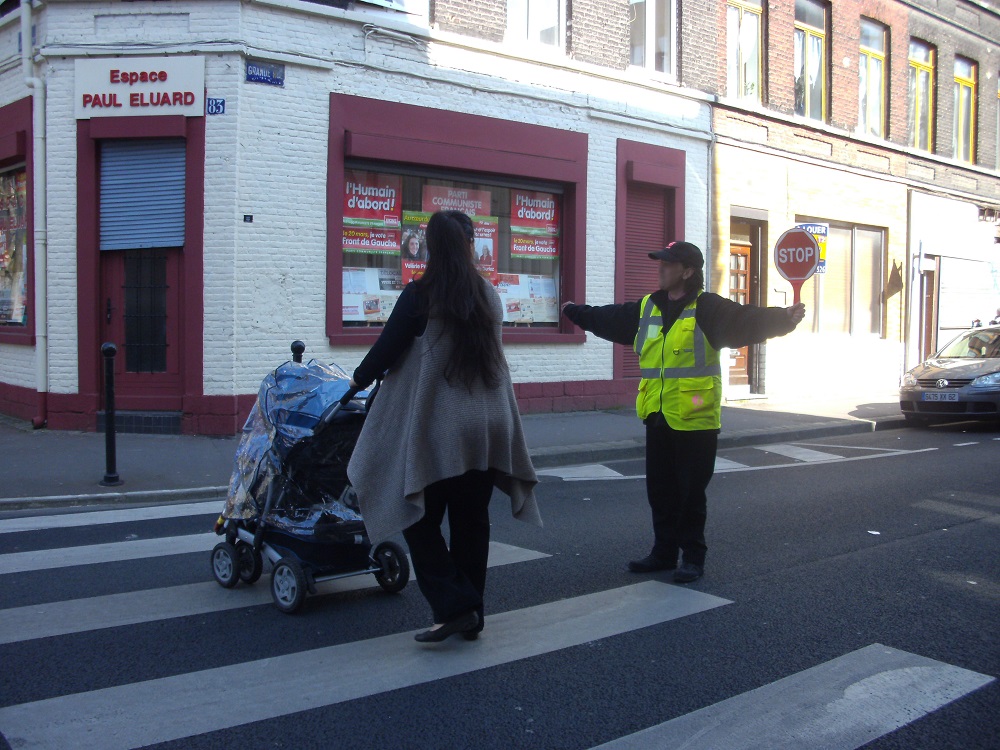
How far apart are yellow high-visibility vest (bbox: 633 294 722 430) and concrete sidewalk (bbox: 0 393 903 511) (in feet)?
15.4

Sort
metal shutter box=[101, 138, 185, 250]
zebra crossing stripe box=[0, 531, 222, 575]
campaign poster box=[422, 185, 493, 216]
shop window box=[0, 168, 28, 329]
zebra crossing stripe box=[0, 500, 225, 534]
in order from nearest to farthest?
zebra crossing stripe box=[0, 531, 222, 575], zebra crossing stripe box=[0, 500, 225, 534], metal shutter box=[101, 138, 185, 250], shop window box=[0, 168, 28, 329], campaign poster box=[422, 185, 493, 216]

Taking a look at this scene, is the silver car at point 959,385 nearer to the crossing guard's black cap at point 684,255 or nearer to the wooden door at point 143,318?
the crossing guard's black cap at point 684,255

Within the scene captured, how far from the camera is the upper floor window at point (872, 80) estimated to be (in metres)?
19.6

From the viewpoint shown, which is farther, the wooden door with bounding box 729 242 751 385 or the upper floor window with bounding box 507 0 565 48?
the wooden door with bounding box 729 242 751 385

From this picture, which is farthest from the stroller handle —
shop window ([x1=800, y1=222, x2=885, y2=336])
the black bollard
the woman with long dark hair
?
shop window ([x1=800, y1=222, x2=885, y2=336])

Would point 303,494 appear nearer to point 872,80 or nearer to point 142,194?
point 142,194

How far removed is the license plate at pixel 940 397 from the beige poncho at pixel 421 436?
11.3 metres

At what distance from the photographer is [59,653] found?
4.19 meters

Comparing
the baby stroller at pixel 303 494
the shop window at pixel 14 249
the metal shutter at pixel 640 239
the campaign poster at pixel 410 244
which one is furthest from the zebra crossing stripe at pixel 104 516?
the metal shutter at pixel 640 239

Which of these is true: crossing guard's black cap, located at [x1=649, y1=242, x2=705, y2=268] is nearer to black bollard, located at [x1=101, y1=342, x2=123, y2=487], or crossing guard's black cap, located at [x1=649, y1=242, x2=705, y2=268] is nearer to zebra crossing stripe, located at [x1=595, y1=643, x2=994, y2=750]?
zebra crossing stripe, located at [x1=595, y1=643, x2=994, y2=750]

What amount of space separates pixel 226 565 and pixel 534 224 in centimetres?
982

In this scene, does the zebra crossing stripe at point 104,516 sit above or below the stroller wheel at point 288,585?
below

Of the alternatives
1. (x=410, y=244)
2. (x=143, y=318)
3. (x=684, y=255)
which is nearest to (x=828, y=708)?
(x=684, y=255)

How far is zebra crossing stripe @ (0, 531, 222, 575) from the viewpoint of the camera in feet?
18.9
